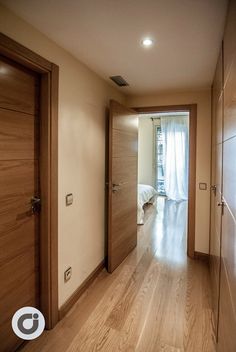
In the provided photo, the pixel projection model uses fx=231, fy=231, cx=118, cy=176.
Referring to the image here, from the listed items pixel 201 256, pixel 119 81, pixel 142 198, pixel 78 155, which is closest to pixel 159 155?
pixel 142 198

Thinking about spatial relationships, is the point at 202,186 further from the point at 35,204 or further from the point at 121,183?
the point at 35,204

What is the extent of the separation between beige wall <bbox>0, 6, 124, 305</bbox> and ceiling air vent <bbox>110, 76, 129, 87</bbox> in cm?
12

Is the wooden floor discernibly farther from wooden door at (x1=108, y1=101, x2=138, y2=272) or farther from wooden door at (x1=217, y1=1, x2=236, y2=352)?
wooden door at (x1=217, y1=1, x2=236, y2=352)

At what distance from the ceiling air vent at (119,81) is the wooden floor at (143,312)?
7.14ft

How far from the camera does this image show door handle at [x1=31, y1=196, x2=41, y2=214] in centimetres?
168

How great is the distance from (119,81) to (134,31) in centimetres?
108

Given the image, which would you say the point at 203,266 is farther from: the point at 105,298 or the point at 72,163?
the point at 72,163

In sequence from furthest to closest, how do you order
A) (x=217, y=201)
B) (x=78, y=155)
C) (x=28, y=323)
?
(x=78, y=155)
(x=217, y=201)
(x=28, y=323)

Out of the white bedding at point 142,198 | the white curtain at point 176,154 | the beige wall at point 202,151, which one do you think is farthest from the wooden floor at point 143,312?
the white curtain at point 176,154

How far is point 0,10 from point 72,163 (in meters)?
1.12

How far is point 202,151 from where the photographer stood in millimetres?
2932

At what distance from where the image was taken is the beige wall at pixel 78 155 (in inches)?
71.0

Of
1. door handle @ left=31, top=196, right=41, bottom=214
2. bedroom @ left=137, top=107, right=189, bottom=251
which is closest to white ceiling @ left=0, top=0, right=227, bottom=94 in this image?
door handle @ left=31, top=196, right=41, bottom=214

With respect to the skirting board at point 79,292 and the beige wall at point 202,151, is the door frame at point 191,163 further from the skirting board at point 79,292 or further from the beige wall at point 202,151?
the skirting board at point 79,292
